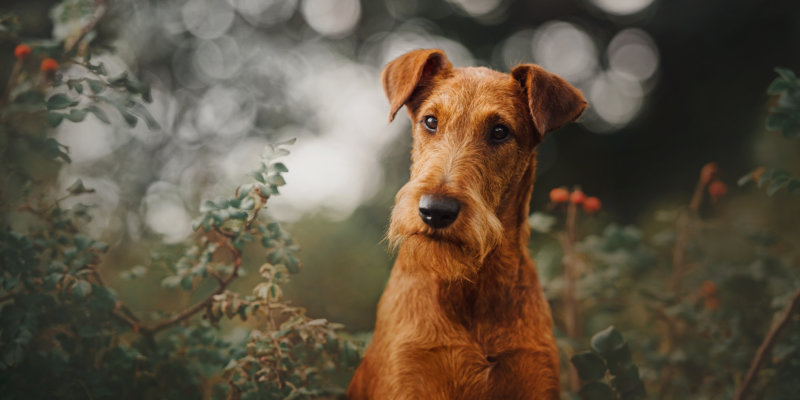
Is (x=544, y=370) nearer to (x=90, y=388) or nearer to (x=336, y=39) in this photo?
(x=90, y=388)

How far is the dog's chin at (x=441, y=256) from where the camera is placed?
1.73m

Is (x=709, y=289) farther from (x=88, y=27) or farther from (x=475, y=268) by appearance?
(x=88, y=27)

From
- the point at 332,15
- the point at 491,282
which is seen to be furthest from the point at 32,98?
the point at 491,282

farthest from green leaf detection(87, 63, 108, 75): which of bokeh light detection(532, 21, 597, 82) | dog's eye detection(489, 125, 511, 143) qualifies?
bokeh light detection(532, 21, 597, 82)

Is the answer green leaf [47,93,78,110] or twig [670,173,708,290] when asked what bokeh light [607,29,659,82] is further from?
green leaf [47,93,78,110]

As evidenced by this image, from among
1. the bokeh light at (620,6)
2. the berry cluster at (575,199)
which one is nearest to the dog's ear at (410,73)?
the berry cluster at (575,199)

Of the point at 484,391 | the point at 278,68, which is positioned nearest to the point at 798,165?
the point at 484,391

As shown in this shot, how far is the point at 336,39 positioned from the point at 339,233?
138 cm

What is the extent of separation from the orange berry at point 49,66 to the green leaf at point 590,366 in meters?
2.81

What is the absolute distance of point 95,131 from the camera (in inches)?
111

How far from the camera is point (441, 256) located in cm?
179

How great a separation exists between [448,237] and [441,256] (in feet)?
0.41

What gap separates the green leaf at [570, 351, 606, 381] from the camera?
232 cm

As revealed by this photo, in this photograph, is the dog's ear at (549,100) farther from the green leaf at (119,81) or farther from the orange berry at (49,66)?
the orange berry at (49,66)
